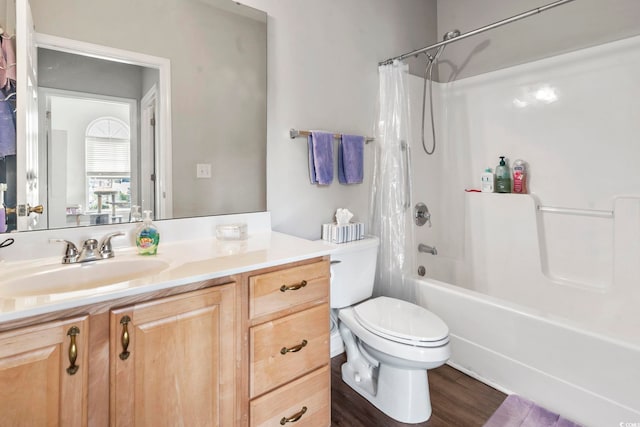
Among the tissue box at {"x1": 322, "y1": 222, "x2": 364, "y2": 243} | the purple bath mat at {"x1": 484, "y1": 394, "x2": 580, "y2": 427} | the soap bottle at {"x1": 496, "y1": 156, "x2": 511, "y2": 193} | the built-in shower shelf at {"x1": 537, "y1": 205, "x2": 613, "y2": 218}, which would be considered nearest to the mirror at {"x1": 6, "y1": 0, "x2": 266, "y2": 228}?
the tissue box at {"x1": 322, "y1": 222, "x2": 364, "y2": 243}

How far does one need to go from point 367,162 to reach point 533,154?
1104 millimetres

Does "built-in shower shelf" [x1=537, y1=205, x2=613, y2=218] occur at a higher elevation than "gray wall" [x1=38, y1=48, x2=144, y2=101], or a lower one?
lower

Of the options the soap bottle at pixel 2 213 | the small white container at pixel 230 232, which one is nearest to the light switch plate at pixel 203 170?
the small white container at pixel 230 232

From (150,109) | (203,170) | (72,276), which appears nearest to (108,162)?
(150,109)

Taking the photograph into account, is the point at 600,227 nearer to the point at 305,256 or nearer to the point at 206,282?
the point at 305,256

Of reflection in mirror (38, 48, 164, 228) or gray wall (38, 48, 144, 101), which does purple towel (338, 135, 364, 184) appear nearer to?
reflection in mirror (38, 48, 164, 228)

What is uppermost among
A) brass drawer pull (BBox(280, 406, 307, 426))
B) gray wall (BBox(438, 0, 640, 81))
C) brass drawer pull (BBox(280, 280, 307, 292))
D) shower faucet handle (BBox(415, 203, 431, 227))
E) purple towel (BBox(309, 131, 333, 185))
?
gray wall (BBox(438, 0, 640, 81))

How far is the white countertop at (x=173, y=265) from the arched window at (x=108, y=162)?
0.23m

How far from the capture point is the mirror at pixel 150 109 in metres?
1.29

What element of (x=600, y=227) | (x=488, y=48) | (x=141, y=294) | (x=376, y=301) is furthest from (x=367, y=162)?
(x=141, y=294)

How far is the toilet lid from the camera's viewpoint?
4.84 feet

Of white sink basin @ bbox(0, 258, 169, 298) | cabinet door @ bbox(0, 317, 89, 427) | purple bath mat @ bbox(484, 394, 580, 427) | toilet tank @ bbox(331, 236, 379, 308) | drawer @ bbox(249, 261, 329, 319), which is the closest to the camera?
cabinet door @ bbox(0, 317, 89, 427)

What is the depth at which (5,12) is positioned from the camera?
3.84 ft

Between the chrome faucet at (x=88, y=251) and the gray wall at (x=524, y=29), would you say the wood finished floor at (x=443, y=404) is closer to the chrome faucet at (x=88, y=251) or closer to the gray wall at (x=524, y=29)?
the chrome faucet at (x=88, y=251)
